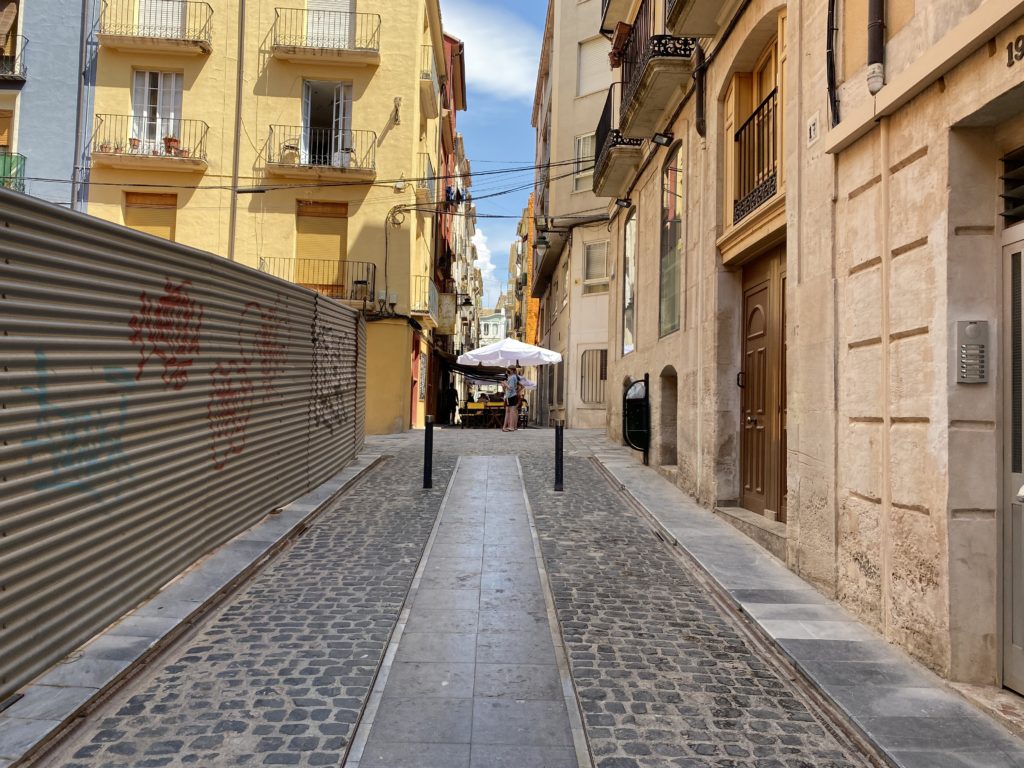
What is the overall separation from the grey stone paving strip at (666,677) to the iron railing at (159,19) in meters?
20.1

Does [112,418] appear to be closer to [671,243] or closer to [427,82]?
[671,243]

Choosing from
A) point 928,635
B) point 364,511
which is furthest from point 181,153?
point 928,635

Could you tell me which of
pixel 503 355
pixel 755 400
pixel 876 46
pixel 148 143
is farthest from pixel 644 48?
pixel 148 143

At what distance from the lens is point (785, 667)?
446 cm

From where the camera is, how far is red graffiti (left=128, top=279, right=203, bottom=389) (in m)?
5.26

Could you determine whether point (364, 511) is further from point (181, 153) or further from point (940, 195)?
point (181, 153)

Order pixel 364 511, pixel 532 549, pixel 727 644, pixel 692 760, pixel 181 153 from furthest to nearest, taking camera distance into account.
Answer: pixel 181 153
pixel 364 511
pixel 532 549
pixel 727 644
pixel 692 760

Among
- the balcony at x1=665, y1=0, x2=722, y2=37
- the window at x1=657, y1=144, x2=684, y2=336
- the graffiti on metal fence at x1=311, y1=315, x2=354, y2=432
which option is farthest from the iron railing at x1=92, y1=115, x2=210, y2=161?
the balcony at x1=665, y1=0, x2=722, y2=37

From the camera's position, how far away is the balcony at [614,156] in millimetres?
13969

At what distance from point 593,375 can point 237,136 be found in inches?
498

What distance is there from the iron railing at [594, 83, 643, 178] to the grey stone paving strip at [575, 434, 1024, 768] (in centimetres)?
897

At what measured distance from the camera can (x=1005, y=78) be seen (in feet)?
12.5

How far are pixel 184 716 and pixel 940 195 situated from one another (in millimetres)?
4990

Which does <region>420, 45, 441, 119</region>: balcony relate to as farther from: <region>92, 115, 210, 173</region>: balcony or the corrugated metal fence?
the corrugated metal fence
